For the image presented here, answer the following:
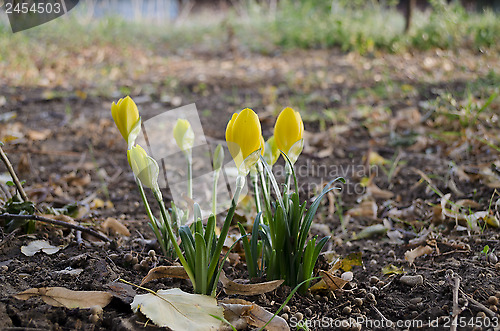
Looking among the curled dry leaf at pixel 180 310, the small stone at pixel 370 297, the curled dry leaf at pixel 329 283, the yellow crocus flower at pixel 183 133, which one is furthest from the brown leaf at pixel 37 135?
the small stone at pixel 370 297

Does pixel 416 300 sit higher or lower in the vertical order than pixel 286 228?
lower

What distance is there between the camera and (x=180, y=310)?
1056mm

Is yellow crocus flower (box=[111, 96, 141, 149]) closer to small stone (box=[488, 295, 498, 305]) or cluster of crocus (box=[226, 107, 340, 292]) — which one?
cluster of crocus (box=[226, 107, 340, 292])

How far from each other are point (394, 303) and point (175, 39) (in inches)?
309

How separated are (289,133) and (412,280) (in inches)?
23.1

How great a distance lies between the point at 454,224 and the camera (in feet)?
5.78

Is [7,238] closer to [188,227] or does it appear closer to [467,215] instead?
[188,227]

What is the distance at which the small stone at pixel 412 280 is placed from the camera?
4.29 feet

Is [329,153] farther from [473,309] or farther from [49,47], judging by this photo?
[49,47]

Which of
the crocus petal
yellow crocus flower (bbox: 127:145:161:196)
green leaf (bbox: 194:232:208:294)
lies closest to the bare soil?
green leaf (bbox: 194:232:208:294)

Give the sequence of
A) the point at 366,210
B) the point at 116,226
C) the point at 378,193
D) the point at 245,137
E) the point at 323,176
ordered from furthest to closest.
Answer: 1. the point at 323,176
2. the point at 378,193
3. the point at 366,210
4. the point at 116,226
5. the point at 245,137

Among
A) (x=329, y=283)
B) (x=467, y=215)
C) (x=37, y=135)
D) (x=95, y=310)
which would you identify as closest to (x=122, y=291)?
(x=95, y=310)

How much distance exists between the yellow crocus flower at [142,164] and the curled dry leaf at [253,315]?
37 cm

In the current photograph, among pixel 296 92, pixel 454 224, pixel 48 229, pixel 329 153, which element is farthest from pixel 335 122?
pixel 48 229
